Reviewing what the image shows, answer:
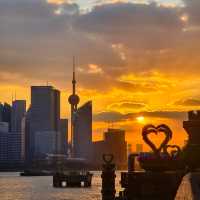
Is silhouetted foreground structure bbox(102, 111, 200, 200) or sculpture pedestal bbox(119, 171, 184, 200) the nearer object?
silhouetted foreground structure bbox(102, 111, 200, 200)

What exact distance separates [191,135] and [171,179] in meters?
5.66

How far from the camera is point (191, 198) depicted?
39.5 ft

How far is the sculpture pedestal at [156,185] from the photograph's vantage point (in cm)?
2900

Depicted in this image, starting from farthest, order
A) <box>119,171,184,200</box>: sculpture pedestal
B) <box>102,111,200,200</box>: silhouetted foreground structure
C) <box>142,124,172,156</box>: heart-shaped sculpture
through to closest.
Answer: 1. <box>142,124,172,156</box>: heart-shaped sculpture
2. <box>119,171,184,200</box>: sculpture pedestal
3. <box>102,111,200,200</box>: silhouetted foreground structure

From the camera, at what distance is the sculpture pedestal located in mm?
29003

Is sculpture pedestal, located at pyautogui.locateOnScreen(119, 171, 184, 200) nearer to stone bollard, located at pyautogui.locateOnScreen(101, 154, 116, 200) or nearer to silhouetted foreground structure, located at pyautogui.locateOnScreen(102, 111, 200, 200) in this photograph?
silhouetted foreground structure, located at pyautogui.locateOnScreen(102, 111, 200, 200)

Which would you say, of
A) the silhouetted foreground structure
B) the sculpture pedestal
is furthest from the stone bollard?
the sculpture pedestal

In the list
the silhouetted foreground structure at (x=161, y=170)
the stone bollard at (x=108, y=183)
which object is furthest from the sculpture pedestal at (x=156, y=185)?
the stone bollard at (x=108, y=183)

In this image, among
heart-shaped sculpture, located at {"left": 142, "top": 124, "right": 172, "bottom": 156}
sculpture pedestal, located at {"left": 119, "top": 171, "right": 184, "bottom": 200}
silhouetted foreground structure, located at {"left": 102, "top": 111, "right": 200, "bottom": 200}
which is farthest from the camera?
heart-shaped sculpture, located at {"left": 142, "top": 124, "right": 172, "bottom": 156}

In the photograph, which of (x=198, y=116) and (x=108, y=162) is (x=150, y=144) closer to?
(x=108, y=162)

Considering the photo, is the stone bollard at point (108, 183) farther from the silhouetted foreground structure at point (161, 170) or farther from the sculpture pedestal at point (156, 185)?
the sculpture pedestal at point (156, 185)

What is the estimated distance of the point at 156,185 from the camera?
99.8ft

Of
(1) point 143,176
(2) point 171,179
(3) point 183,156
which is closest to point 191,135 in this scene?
(3) point 183,156

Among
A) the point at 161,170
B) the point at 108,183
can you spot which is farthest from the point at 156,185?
the point at 108,183
